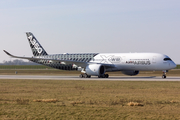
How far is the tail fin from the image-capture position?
61.2 meters

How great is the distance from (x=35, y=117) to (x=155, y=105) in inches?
A: 296

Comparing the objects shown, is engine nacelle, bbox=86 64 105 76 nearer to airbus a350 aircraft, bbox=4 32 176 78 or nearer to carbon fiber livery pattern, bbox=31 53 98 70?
airbus a350 aircraft, bbox=4 32 176 78

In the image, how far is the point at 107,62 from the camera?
5291 cm

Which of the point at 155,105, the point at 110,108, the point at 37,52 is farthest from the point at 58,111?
the point at 37,52

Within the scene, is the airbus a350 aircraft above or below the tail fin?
below

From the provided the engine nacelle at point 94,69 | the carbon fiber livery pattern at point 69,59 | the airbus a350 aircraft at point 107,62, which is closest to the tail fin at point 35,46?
the airbus a350 aircraft at point 107,62

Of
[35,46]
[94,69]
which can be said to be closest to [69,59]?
[35,46]

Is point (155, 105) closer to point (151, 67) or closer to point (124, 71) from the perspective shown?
point (151, 67)

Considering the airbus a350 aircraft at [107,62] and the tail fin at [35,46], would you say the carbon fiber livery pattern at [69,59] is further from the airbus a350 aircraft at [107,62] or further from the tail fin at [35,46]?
the tail fin at [35,46]

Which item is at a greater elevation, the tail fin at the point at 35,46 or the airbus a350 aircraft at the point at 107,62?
the tail fin at the point at 35,46

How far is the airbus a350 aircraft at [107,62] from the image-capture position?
47.9 m

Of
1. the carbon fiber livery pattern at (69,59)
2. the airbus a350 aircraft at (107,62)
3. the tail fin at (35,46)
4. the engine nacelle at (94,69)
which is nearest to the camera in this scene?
the airbus a350 aircraft at (107,62)

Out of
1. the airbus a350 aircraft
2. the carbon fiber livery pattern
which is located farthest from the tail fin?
the carbon fiber livery pattern

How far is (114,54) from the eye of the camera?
174 ft
